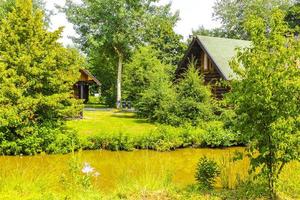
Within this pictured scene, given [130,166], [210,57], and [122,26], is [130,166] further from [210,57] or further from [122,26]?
[122,26]

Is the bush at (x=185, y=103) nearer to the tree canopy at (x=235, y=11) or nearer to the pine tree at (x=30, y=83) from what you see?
the pine tree at (x=30, y=83)

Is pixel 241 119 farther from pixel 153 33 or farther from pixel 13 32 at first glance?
pixel 153 33

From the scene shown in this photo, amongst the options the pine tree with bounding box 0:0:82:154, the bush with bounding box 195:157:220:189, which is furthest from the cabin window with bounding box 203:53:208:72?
the bush with bounding box 195:157:220:189

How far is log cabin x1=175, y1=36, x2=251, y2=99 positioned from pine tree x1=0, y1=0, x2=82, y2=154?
40.5 feet

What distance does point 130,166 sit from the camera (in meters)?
16.1

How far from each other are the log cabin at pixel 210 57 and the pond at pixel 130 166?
1022 cm

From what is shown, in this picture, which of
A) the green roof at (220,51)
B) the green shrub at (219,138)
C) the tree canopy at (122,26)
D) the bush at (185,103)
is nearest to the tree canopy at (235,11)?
the tree canopy at (122,26)

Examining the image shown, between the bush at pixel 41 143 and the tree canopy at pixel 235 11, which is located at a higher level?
the tree canopy at pixel 235 11

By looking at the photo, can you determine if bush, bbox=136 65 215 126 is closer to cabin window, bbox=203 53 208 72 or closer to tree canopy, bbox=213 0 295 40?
cabin window, bbox=203 53 208 72

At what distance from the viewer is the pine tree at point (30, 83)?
63.7 ft

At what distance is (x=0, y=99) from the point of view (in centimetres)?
1912

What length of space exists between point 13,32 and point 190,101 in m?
12.4

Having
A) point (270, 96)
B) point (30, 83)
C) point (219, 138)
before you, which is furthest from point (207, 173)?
point (30, 83)

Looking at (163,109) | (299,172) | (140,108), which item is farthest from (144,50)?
(299,172)
